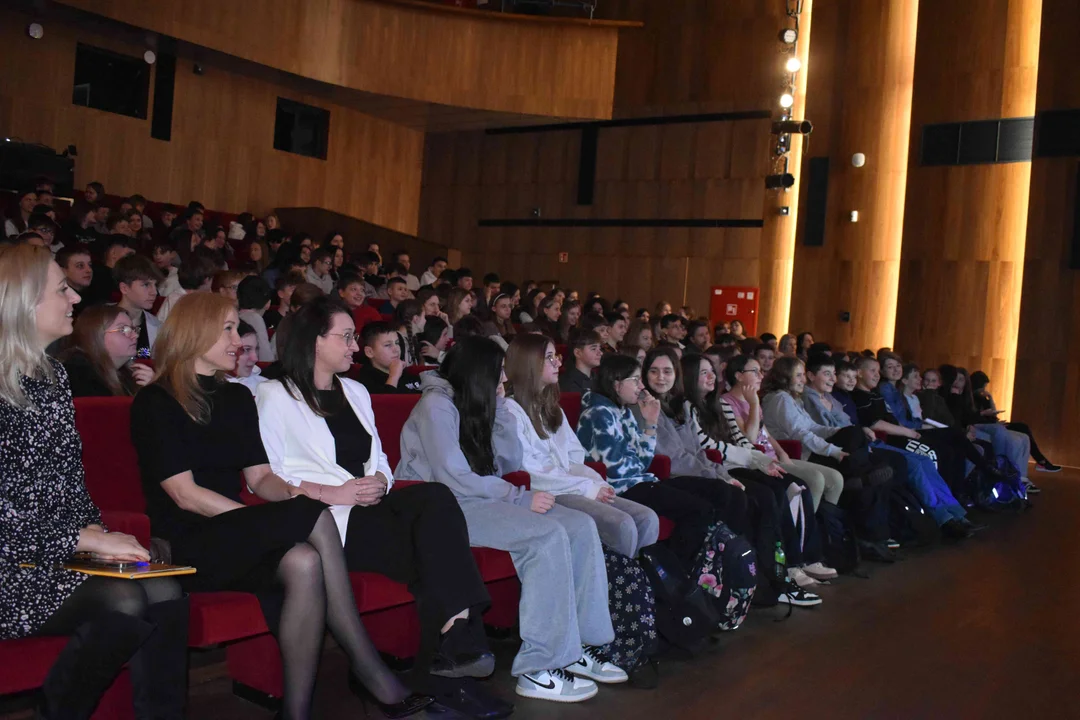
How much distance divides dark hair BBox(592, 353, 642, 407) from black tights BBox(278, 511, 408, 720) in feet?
5.45

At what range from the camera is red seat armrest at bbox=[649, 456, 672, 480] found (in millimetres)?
4184

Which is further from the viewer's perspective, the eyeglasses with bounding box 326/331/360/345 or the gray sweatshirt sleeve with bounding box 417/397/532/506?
the gray sweatshirt sleeve with bounding box 417/397/532/506

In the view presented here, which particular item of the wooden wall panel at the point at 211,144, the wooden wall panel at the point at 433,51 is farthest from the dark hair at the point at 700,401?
the wooden wall panel at the point at 211,144

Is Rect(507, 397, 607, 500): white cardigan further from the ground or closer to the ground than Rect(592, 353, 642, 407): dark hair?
closer to the ground

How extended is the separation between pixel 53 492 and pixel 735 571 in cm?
238

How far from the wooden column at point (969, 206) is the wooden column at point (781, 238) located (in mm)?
1615

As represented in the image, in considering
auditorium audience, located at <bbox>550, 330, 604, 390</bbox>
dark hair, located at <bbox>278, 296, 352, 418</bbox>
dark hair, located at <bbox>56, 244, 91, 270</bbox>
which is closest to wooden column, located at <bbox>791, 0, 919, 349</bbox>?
auditorium audience, located at <bbox>550, 330, 604, 390</bbox>

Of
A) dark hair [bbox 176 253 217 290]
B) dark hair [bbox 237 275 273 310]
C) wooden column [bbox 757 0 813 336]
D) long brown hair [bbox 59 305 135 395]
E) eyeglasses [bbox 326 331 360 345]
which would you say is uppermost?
wooden column [bbox 757 0 813 336]

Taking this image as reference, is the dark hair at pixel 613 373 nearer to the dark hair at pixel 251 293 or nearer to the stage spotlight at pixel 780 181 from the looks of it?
the dark hair at pixel 251 293

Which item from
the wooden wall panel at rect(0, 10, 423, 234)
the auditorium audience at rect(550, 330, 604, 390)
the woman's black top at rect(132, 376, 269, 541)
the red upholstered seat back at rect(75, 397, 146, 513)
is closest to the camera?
the woman's black top at rect(132, 376, 269, 541)

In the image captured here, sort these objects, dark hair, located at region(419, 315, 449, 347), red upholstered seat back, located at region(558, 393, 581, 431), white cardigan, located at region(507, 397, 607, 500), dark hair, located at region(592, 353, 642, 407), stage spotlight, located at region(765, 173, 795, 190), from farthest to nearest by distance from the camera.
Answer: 1. stage spotlight, located at region(765, 173, 795, 190)
2. dark hair, located at region(419, 315, 449, 347)
3. red upholstered seat back, located at region(558, 393, 581, 431)
4. dark hair, located at region(592, 353, 642, 407)
5. white cardigan, located at region(507, 397, 607, 500)

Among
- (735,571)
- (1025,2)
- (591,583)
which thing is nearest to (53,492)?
(591,583)

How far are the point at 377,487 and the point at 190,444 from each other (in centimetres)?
52

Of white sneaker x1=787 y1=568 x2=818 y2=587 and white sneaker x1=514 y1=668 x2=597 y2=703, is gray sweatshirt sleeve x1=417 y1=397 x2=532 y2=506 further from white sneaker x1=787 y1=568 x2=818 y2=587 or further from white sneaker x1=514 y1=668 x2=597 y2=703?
white sneaker x1=787 y1=568 x2=818 y2=587
